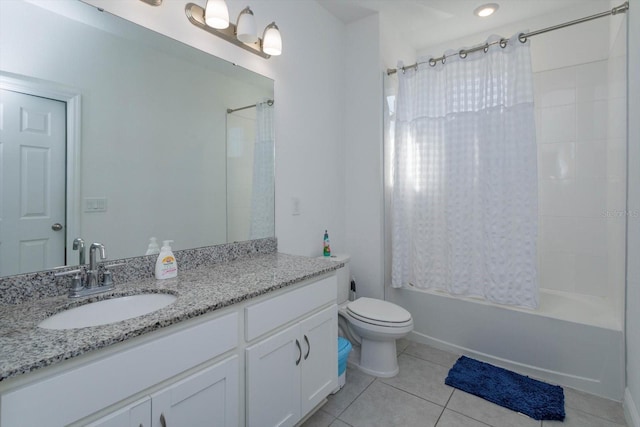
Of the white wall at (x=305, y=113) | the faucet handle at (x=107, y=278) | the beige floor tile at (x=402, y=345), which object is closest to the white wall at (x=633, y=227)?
the beige floor tile at (x=402, y=345)

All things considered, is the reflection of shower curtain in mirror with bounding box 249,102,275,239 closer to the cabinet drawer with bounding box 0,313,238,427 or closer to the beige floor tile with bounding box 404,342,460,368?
the cabinet drawer with bounding box 0,313,238,427

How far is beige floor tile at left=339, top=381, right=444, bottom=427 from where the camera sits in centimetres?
163

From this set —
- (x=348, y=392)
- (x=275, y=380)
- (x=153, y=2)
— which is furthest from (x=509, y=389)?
(x=153, y=2)

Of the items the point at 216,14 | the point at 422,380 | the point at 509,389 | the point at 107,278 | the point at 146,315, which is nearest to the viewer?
the point at 146,315

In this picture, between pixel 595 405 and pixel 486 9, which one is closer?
pixel 595 405

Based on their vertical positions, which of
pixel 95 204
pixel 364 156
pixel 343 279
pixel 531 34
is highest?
pixel 531 34

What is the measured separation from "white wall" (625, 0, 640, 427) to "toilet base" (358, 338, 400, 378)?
1.19 metres

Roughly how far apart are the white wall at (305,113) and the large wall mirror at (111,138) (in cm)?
24

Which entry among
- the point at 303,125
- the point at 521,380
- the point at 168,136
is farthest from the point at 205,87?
the point at 521,380

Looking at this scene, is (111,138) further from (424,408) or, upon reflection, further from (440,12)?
(440,12)

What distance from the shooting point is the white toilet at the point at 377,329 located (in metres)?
1.93

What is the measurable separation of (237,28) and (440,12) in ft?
5.59

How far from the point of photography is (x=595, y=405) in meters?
1.76

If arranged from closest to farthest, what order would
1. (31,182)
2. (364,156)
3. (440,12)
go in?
(31,182) < (440,12) < (364,156)
